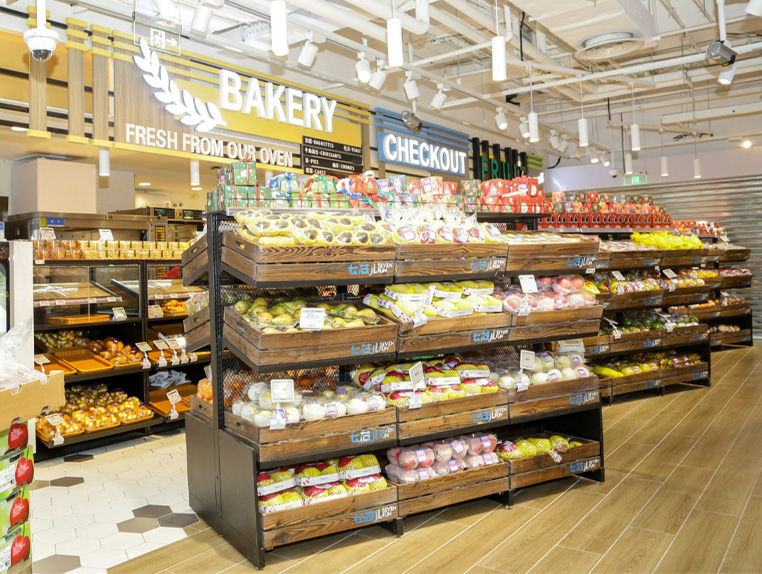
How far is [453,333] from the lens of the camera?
3471 millimetres

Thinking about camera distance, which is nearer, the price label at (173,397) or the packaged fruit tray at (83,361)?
the packaged fruit tray at (83,361)

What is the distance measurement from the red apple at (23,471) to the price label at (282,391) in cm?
105

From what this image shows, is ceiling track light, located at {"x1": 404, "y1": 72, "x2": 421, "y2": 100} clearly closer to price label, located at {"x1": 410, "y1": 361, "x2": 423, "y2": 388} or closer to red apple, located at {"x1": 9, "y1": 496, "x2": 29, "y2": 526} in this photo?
price label, located at {"x1": 410, "y1": 361, "x2": 423, "y2": 388}

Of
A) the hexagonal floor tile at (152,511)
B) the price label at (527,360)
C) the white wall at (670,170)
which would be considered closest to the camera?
the hexagonal floor tile at (152,511)

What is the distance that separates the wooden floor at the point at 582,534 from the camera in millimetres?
2957

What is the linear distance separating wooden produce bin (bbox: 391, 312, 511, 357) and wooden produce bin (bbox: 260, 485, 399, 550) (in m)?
0.77

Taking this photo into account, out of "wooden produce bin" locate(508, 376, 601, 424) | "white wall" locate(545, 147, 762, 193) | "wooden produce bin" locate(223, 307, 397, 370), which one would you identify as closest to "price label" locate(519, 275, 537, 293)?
"wooden produce bin" locate(508, 376, 601, 424)

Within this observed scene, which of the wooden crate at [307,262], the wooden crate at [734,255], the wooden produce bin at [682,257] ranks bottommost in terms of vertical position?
the wooden crate at [307,262]

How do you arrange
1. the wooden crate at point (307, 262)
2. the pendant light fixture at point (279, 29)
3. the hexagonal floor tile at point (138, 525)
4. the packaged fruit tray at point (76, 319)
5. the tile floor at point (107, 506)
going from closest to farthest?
the wooden crate at point (307, 262) < the tile floor at point (107, 506) < the hexagonal floor tile at point (138, 525) < the pendant light fixture at point (279, 29) < the packaged fruit tray at point (76, 319)

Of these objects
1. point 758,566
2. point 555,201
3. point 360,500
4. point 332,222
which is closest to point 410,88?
point 555,201

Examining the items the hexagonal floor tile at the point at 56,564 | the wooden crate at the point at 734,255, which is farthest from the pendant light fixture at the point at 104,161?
the wooden crate at the point at 734,255

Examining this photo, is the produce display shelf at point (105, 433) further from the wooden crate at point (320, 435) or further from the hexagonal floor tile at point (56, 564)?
the wooden crate at point (320, 435)

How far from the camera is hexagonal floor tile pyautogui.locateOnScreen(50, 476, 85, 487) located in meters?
4.29

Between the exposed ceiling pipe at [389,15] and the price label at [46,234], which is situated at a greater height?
the exposed ceiling pipe at [389,15]
